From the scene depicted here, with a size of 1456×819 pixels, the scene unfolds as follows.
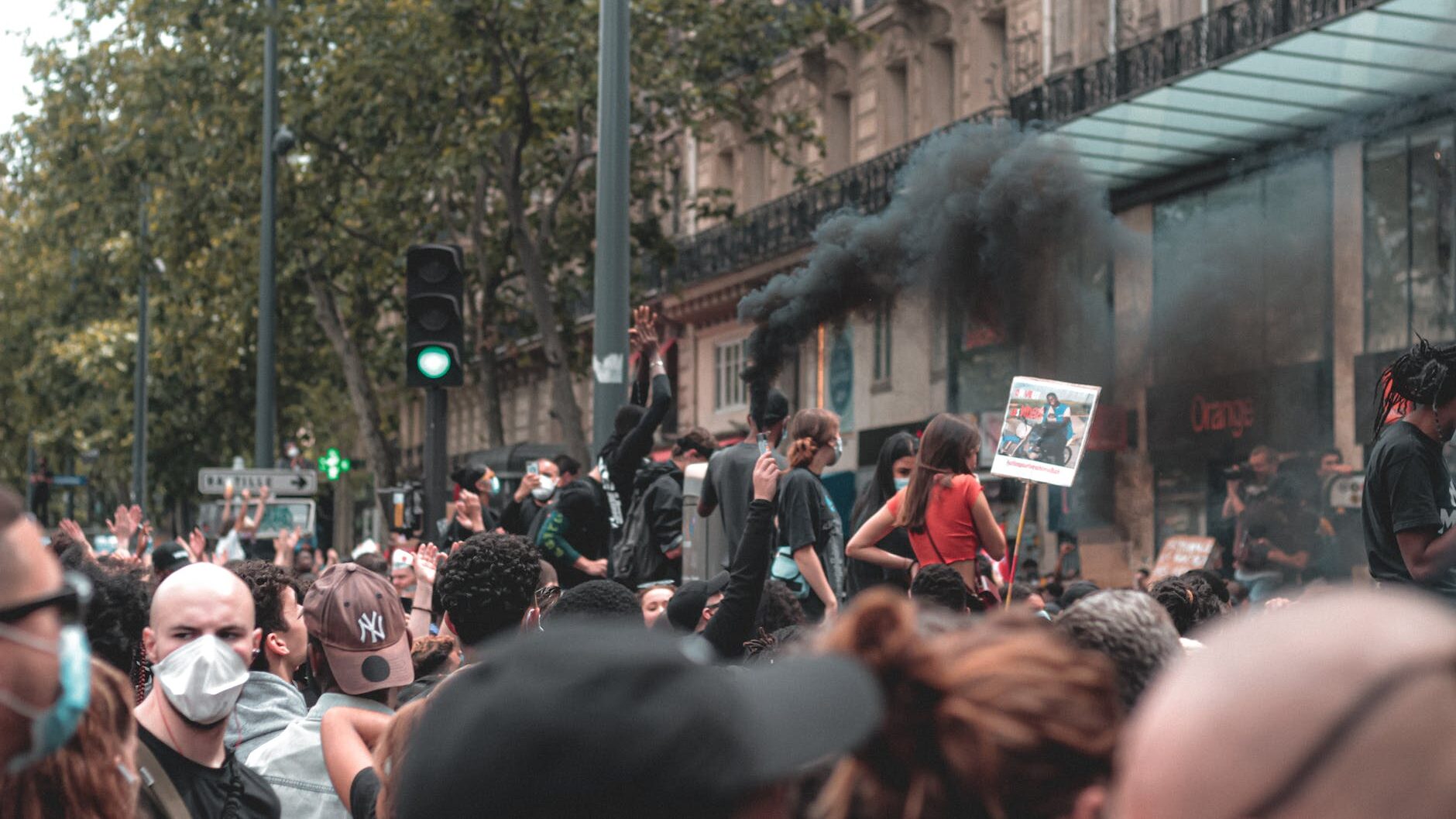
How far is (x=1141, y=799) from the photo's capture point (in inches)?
58.4

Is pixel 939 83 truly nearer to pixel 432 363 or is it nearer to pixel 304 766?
pixel 432 363

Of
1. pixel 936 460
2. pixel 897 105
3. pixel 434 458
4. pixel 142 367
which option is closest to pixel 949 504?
pixel 936 460

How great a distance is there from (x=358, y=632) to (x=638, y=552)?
4800 millimetres

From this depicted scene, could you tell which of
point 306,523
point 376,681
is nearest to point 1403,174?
point 306,523

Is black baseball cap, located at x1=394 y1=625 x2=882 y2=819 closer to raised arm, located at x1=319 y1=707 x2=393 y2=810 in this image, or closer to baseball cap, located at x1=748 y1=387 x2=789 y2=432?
raised arm, located at x1=319 y1=707 x2=393 y2=810

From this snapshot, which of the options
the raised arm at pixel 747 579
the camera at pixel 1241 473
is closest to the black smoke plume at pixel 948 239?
the camera at pixel 1241 473

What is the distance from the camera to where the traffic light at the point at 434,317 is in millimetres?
9727

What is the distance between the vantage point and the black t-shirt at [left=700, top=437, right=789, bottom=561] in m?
7.98

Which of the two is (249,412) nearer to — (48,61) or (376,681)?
(48,61)

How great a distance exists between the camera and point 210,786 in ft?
12.0

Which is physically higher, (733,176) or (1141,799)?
(733,176)

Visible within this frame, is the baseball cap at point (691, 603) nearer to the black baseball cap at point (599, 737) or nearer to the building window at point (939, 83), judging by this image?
the black baseball cap at point (599, 737)

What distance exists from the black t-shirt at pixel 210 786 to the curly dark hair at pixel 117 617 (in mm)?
1130

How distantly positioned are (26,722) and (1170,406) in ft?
64.3
